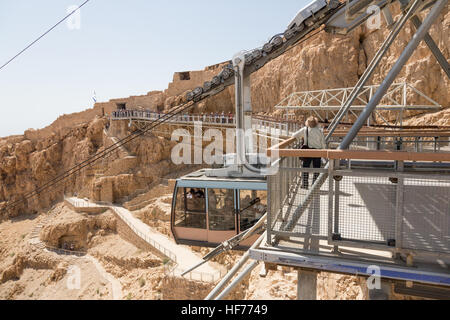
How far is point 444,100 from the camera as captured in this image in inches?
703

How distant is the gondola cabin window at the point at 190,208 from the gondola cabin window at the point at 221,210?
22cm

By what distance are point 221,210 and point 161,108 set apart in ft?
94.5

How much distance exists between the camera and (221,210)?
783 centimetres

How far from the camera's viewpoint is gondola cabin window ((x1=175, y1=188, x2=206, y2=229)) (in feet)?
26.1

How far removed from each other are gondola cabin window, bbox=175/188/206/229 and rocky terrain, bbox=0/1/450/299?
9.70 feet

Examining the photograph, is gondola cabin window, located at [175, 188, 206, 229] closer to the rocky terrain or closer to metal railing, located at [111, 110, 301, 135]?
the rocky terrain

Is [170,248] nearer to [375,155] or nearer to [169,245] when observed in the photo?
[169,245]

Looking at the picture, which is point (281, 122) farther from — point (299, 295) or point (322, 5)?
point (299, 295)

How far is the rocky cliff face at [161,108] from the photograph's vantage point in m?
18.8

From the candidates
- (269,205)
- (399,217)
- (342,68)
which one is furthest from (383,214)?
(342,68)

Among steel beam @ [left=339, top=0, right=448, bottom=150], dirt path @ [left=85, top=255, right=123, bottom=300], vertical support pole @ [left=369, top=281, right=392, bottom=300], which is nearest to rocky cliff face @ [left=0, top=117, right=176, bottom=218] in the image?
dirt path @ [left=85, top=255, right=123, bottom=300]

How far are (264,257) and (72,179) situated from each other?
33.7m

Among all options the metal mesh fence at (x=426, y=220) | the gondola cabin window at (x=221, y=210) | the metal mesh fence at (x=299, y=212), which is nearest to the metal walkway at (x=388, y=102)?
the gondola cabin window at (x=221, y=210)

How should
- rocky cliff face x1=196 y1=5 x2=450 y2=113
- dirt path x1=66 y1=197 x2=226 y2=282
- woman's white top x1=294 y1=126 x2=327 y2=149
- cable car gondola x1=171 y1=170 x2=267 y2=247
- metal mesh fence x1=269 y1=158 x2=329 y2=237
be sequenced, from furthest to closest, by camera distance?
1. rocky cliff face x1=196 y1=5 x2=450 y2=113
2. dirt path x1=66 y1=197 x2=226 y2=282
3. cable car gondola x1=171 y1=170 x2=267 y2=247
4. woman's white top x1=294 y1=126 x2=327 y2=149
5. metal mesh fence x1=269 y1=158 x2=329 y2=237
